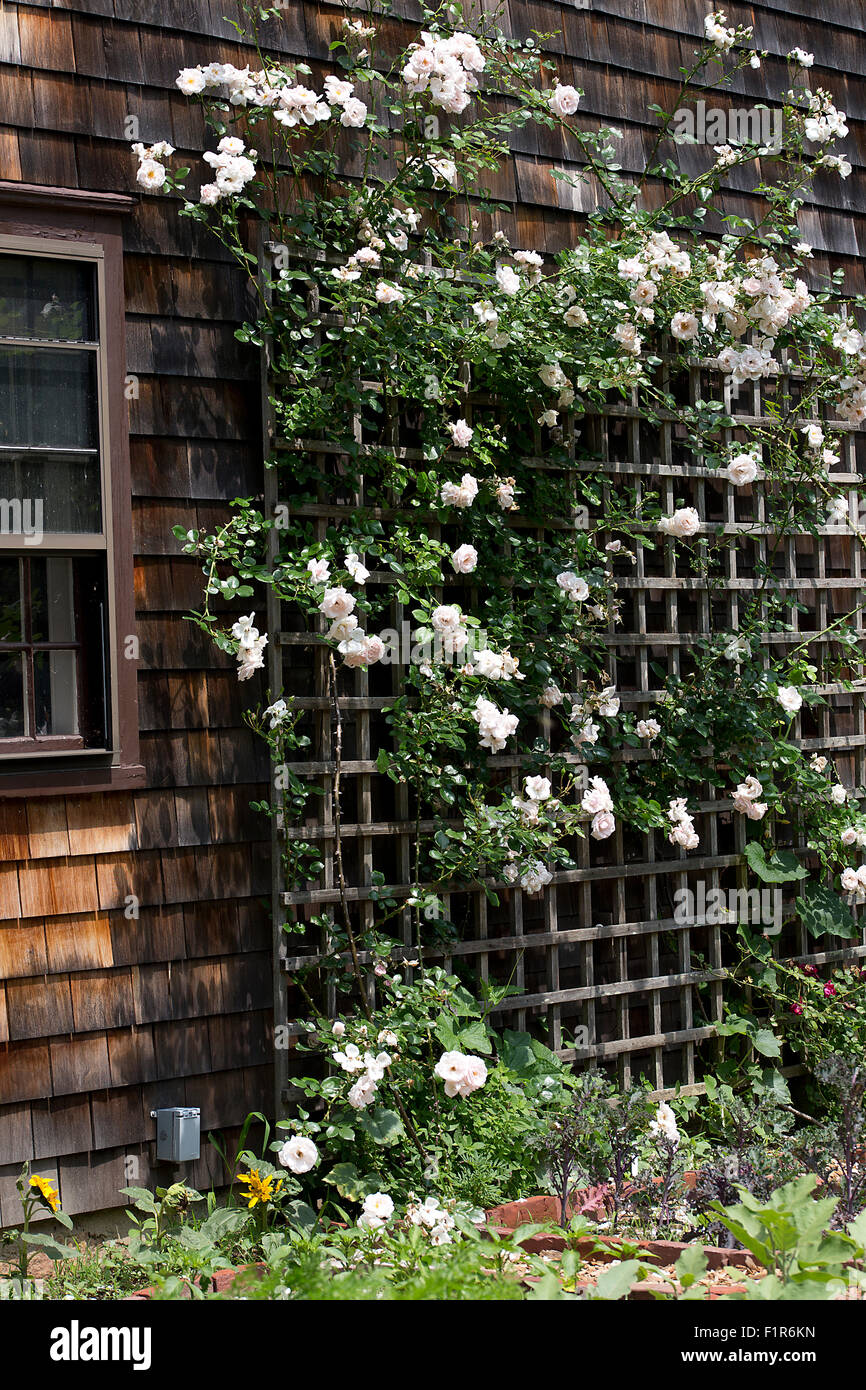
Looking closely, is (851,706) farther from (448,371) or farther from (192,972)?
(192,972)

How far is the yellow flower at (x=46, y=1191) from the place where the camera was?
2.76m

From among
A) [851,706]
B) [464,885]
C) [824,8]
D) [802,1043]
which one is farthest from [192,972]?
[824,8]

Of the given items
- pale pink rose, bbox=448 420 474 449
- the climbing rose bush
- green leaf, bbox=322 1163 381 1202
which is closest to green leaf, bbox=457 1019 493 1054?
the climbing rose bush

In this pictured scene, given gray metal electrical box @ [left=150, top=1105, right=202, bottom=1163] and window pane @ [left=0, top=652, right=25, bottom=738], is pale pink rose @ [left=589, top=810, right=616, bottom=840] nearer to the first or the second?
gray metal electrical box @ [left=150, top=1105, right=202, bottom=1163]

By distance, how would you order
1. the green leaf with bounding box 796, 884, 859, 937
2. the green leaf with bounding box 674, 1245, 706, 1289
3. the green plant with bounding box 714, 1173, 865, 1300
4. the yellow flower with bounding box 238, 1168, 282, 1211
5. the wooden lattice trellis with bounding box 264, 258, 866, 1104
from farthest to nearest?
the green leaf with bounding box 796, 884, 859, 937 < the wooden lattice trellis with bounding box 264, 258, 866, 1104 < the yellow flower with bounding box 238, 1168, 282, 1211 < the green leaf with bounding box 674, 1245, 706, 1289 < the green plant with bounding box 714, 1173, 865, 1300

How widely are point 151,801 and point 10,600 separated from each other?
0.60m

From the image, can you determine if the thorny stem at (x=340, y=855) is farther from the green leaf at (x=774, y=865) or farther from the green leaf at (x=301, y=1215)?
the green leaf at (x=774, y=865)

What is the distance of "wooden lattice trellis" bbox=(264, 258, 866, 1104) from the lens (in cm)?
332

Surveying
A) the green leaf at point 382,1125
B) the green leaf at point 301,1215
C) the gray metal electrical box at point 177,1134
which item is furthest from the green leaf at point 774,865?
the gray metal electrical box at point 177,1134

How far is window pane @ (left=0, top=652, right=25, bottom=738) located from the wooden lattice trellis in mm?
625

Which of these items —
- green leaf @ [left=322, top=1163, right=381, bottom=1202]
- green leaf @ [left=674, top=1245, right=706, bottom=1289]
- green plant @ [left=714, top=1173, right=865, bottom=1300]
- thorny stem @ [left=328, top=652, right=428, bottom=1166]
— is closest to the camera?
green plant @ [left=714, top=1173, right=865, bottom=1300]

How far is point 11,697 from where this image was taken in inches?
117

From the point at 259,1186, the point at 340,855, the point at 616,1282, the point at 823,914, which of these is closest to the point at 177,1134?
the point at 259,1186

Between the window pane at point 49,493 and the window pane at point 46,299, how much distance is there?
298mm
